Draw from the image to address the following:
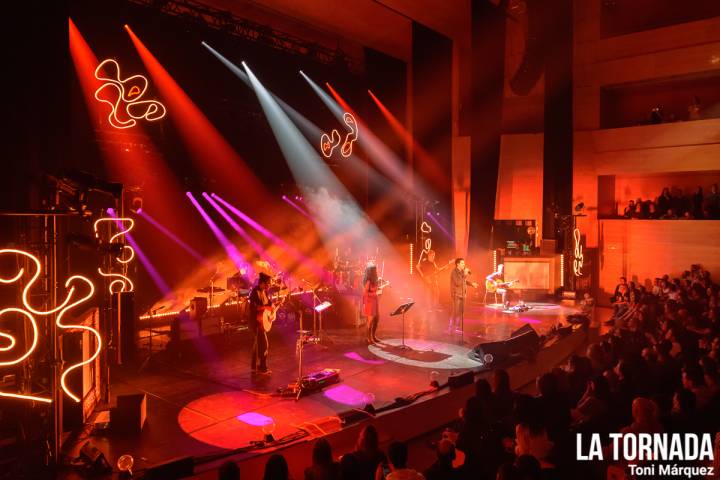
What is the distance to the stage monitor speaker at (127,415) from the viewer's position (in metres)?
6.23

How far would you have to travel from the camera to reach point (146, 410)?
6875 millimetres

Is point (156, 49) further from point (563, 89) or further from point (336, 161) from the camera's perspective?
point (563, 89)

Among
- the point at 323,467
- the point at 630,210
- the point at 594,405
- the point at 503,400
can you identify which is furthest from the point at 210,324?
the point at 630,210

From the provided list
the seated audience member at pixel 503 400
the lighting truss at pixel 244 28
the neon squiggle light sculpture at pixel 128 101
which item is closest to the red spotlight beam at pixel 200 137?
the neon squiggle light sculpture at pixel 128 101

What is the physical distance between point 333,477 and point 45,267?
362cm

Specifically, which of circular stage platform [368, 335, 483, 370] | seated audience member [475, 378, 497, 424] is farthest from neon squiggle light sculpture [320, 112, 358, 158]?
seated audience member [475, 378, 497, 424]

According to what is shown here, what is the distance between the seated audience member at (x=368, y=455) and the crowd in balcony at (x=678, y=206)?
14954mm

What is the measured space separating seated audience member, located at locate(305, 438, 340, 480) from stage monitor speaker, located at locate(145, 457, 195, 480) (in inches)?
57.9

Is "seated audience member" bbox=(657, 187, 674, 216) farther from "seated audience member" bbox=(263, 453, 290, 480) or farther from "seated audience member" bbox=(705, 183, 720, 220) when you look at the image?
"seated audience member" bbox=(263, 453, 290, 480)

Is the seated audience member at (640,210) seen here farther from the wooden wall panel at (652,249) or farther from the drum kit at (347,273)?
the drum kit at (347,273)

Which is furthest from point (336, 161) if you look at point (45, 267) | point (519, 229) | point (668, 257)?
point (45, 267)

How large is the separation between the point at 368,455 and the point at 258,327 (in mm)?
4357

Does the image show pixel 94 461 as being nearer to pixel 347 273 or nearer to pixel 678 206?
pixel 347 273

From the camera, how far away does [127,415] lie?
20.5 ft
